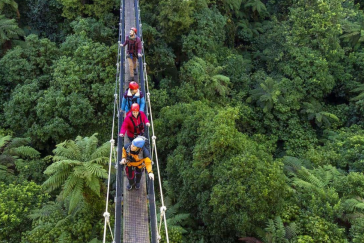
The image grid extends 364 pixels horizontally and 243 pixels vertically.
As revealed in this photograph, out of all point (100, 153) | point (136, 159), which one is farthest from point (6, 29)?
point (136, 159)

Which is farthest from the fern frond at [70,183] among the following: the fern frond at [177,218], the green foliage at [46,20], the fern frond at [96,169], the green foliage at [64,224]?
the green foliage at [46,20]

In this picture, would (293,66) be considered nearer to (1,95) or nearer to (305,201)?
(305,201)

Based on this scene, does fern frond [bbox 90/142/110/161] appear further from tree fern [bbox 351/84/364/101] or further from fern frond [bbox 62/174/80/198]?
tree fern [bbox 351/84/364/101]

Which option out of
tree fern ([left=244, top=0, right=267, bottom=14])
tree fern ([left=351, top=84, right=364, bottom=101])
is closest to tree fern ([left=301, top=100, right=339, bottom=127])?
tree fern ([left=351, top=84, right=364, bottom=101])

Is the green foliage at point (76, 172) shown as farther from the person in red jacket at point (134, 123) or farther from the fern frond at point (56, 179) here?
the person in red jacket at point (134, 123)

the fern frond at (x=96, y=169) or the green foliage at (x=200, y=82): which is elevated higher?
the green foliage at (x=200, y=82)

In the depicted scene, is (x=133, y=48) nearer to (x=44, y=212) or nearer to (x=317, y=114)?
(x=44, y=212)

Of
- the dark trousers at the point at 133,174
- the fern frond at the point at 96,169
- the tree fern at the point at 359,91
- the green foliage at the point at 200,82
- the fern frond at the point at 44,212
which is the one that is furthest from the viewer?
the tree fern at the point at 359,91
